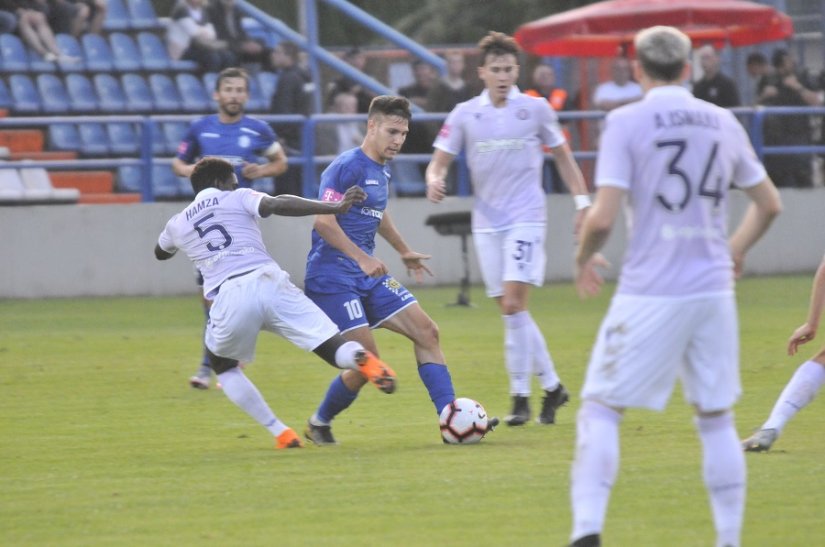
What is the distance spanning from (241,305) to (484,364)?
15.7 ft

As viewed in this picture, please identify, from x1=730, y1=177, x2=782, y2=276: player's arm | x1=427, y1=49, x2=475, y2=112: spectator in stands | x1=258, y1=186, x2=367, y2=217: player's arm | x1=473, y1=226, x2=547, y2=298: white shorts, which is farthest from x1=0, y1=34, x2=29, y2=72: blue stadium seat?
x1=730, y1=177, x2=782, y2=276: player's arm

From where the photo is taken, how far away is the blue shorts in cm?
945

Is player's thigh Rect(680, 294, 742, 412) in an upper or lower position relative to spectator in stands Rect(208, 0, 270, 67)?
upper

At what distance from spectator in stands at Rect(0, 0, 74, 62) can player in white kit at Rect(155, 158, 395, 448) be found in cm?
1421

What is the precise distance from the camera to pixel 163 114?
2309 centimetres

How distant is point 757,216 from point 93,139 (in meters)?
16.4

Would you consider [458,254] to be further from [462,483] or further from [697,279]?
[697,279]

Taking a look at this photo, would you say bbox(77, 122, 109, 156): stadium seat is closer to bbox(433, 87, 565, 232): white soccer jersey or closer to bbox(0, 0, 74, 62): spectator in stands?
bbox(0, 0, 74, 62): spectator in stands

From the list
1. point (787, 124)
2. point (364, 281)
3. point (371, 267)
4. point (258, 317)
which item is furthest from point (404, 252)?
point (787, 124)

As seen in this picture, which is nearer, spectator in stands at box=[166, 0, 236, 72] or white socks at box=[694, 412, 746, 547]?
white socks at box=[694, 412, 746, 547]

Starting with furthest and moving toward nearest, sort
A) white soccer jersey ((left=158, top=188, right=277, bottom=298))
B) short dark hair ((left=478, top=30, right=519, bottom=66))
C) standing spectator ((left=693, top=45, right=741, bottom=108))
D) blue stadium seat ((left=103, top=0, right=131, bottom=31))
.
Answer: blue stadium seat ((left=103, top=0, right=131, bottom=31)) < standing spectator ((left=693, top=45, right=741, bottom=108)) < short dark hair ((left=478, top=30, right=519, bottom=66)) < white soccer jersey ((left=158, top=188, right=277, bottom=298))

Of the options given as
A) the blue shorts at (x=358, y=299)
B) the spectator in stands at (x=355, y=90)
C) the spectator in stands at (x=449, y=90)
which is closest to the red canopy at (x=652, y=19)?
the spectator in stands at (x=449, y=90)

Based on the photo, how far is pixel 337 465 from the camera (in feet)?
28.5

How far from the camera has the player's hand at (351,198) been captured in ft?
29.0
